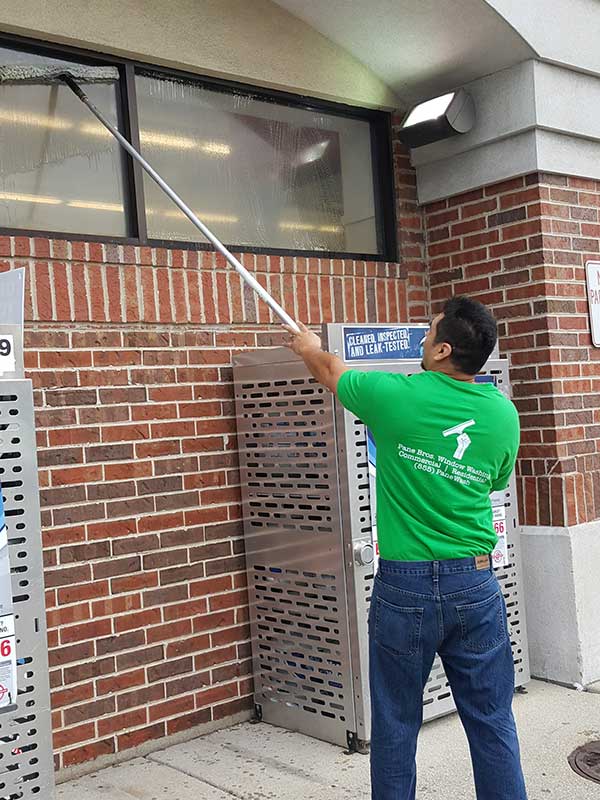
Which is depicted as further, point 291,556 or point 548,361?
point 548,361

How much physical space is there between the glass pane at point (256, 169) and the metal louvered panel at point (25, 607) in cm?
206

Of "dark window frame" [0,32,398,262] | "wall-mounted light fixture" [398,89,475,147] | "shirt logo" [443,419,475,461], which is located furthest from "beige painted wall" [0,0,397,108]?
"shirt logo" [443,419,475,461]

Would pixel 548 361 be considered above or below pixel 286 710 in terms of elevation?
above

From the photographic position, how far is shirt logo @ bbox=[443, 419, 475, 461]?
330cm

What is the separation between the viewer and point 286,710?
193 inches

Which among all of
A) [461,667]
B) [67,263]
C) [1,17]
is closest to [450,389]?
[461,667]

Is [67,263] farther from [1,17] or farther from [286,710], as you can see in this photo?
[286,710]

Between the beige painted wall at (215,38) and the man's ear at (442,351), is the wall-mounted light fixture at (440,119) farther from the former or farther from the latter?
the man's ear at (442,351)

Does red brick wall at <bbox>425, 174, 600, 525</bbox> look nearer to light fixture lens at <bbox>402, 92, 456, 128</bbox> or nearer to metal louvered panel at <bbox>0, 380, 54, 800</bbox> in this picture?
light fixture lens at <bbox>402, 92, 456, 128</bbox>

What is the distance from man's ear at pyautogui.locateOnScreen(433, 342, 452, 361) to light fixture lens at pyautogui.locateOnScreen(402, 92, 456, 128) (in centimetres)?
267

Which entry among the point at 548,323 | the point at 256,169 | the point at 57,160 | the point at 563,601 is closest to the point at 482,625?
the point at 563,601

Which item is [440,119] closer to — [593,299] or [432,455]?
[593,299]

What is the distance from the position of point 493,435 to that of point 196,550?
2.07 meters

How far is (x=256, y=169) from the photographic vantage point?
18.2 feet
